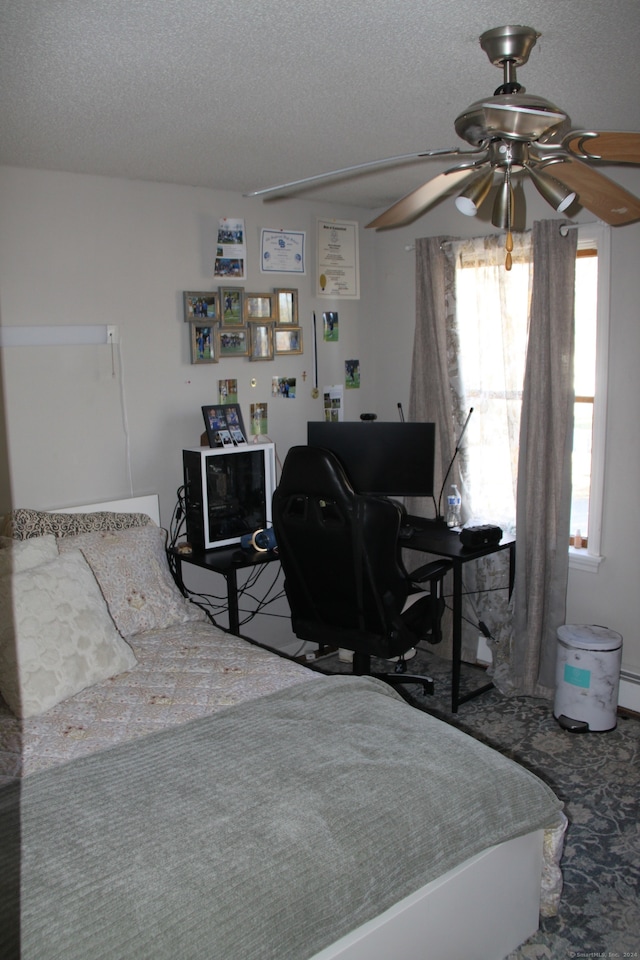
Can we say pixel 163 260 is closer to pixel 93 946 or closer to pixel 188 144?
pixel 188 144

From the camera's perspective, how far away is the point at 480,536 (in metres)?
A: 3.34

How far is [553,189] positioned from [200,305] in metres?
2.09

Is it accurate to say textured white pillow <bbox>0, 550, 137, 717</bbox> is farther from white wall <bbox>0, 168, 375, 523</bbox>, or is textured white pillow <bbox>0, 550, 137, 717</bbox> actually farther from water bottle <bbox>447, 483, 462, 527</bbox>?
water bottle <bbox>447, 483, 462, 527</bbox>

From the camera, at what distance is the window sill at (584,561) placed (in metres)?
3.41

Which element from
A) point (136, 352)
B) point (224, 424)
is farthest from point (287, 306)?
point (136, 352)

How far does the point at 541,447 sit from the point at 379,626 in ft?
3.63

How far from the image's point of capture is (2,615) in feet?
7.61

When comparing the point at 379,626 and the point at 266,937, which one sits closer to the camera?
the point at 266,937

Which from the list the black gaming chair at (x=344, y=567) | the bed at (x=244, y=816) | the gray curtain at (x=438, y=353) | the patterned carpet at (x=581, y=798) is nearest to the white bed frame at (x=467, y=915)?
the bed at (x=244, y=816)

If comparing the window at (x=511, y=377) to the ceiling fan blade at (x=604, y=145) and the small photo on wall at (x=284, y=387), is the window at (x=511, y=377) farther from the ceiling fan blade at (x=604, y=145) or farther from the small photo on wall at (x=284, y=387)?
the ceiling fan blade at (x=604, y=145)

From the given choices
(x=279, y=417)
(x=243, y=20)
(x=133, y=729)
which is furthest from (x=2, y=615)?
(x=279, y=417)

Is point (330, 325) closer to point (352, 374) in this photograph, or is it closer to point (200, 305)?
point (352, 374)

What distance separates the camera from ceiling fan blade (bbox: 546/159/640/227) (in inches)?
70.4

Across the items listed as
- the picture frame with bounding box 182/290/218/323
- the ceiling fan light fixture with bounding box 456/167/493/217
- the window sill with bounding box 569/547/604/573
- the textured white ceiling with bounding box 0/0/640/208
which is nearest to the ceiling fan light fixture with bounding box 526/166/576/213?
the ceiling fan light fixture with bounding box 456/167/493/217
